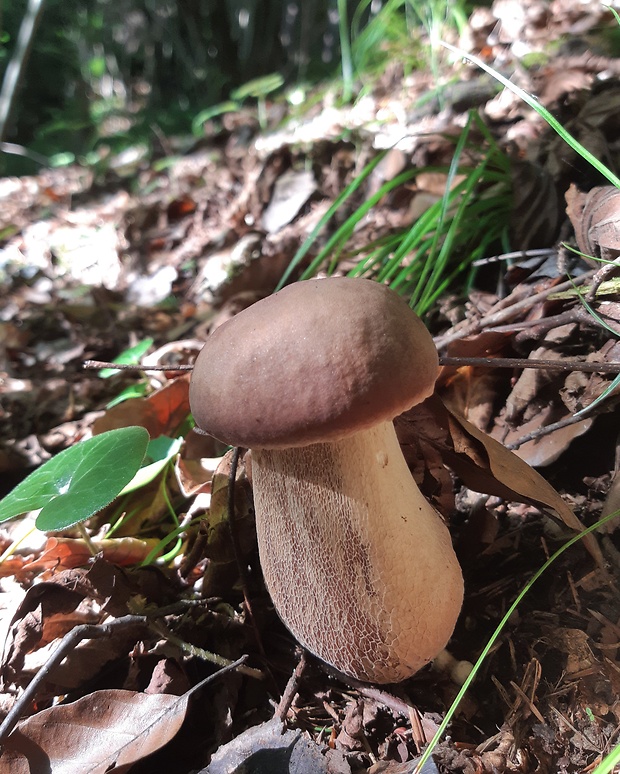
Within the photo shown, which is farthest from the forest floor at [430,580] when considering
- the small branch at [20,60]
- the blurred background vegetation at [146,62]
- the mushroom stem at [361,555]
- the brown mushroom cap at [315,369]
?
the blurred background vegetation at [146,62]

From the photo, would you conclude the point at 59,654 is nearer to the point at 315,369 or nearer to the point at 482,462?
the point at 315,369

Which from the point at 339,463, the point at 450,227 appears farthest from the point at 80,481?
the point at 450,227

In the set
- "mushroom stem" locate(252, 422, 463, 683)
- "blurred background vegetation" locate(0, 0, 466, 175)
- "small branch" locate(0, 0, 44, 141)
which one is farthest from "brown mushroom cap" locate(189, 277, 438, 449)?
"blurred background vegetation" locate(0, 0, 466, 175)

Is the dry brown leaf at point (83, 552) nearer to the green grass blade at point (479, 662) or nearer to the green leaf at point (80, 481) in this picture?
the green leaf at point (80, 481)

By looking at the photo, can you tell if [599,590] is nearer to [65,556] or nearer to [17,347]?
[65,556]

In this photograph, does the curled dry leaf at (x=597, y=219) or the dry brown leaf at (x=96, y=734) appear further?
the curled dry leaf at (x=597, y=219)

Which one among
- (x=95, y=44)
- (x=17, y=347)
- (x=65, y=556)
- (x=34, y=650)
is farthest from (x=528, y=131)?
(x=95, y=44)

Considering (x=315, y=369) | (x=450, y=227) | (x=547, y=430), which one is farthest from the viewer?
(x=450, y=227)

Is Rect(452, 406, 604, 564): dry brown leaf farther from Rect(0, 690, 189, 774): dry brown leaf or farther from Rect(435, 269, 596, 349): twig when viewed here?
Rect(0, 690, 189, 774): dry brown leaf
